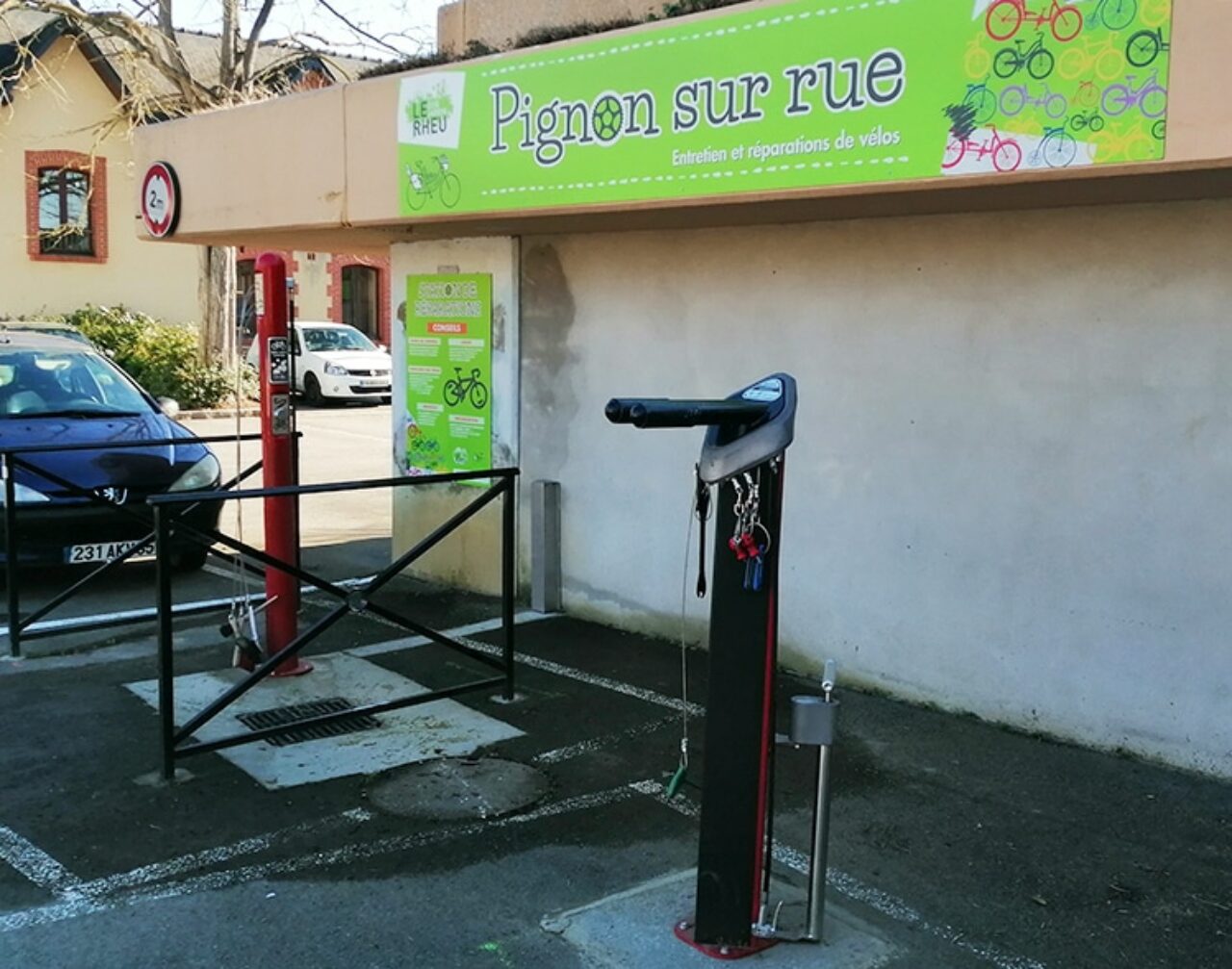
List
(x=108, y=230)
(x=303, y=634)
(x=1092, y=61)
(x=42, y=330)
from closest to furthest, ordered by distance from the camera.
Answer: (x=1092, y=61) → (x=303, y=634) → (x=42, y=330) → (x=108, y=230)

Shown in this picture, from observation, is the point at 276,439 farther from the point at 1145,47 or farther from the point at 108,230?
the point at 108,230

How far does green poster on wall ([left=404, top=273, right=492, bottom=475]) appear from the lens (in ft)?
26.9

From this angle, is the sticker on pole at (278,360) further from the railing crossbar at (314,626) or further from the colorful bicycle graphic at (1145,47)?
the colorful bicycle graphic at (1145,47)

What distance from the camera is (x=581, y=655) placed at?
6.95 meters

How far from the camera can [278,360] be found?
622cm

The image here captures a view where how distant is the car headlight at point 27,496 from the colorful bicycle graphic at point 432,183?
3091 mm

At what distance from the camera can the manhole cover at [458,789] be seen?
470cm

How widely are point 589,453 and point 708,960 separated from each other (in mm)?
4493

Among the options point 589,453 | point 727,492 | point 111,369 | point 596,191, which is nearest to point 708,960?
point 727,492

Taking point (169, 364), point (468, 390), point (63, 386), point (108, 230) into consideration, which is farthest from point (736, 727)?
point (108, 230)

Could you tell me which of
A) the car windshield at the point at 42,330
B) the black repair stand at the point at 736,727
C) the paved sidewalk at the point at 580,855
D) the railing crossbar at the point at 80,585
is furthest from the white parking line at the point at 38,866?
the car windshield at the point at 42,330

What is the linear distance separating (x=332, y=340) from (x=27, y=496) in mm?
16825

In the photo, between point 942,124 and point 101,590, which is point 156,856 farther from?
point 101,590

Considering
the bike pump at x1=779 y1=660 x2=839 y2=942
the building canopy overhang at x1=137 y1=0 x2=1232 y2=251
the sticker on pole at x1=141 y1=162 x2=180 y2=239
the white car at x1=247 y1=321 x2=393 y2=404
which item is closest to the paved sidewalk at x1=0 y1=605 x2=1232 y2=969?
the bike pump at x1=779 y1=660 x2=839 y2=942
